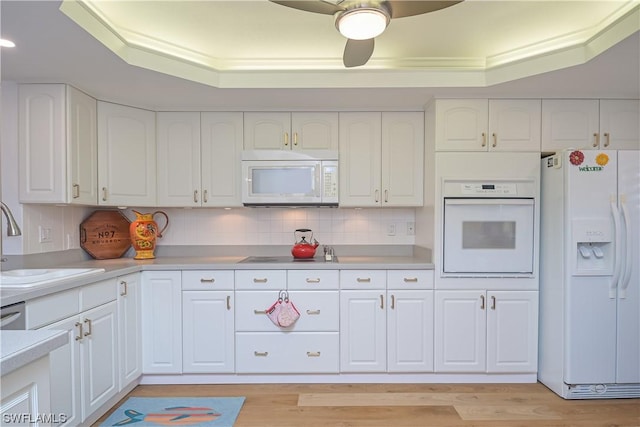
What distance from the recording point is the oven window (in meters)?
2.57

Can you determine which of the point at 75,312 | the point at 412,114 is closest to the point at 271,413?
the point at 75,312

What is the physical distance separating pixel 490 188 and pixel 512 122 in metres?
0.53

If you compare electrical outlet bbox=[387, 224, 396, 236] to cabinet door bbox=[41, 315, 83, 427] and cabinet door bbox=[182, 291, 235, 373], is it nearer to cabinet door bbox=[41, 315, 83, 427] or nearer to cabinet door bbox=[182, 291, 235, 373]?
cabinet door bbox=[182, 291, 235, 373]

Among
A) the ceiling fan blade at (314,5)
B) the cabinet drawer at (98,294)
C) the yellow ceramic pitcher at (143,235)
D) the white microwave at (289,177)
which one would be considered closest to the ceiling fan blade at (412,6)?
the ceiling fan blade at (314,5)

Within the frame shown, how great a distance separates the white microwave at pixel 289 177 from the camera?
278 centimetres

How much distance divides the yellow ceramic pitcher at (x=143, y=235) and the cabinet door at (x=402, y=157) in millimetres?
A: 1949

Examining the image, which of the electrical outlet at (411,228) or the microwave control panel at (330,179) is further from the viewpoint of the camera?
the electrical outlet at (411,228)

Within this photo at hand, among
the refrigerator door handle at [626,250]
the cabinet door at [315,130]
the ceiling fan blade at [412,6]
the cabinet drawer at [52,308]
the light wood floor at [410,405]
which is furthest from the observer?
the cabinet door at [315,130]

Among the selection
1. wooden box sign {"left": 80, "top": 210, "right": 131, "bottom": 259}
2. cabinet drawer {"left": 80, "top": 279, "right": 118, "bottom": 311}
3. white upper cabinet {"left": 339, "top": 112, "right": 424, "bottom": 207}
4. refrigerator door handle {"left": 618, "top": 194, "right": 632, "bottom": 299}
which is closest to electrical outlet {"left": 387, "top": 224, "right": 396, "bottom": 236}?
white upper cabinet {"left": 339, "top": 112, "right": 424, "bottom": 207}

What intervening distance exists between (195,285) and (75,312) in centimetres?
79

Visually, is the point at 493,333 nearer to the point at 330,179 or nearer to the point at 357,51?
the point at 330,179

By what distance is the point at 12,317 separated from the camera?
4.90 feet

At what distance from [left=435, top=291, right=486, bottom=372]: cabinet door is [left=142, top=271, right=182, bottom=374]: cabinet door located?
75.2 inches

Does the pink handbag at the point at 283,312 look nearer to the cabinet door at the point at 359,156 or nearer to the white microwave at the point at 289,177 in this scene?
the white microwave at the point at 289,177
